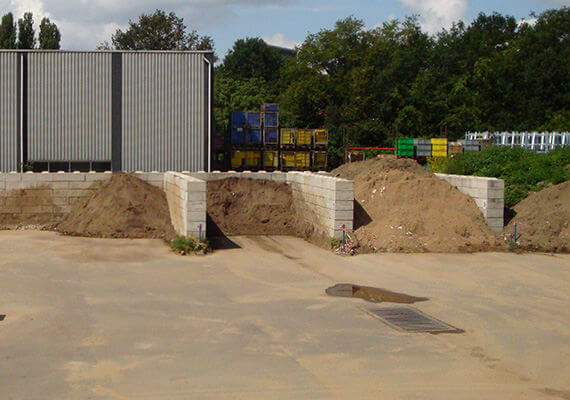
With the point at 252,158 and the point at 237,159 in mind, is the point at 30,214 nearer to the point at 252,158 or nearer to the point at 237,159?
the point at 237,159

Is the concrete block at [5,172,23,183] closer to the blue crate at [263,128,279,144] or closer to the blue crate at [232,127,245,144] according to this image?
the blue crate at [232,127,245,144]

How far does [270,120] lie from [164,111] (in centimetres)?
656

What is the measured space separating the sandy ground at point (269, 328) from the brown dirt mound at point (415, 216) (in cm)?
79

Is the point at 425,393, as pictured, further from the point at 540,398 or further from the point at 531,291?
the point at 531,291

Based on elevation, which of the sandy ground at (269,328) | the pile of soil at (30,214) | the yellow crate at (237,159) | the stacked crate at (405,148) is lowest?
the sandy ground at (269,328)

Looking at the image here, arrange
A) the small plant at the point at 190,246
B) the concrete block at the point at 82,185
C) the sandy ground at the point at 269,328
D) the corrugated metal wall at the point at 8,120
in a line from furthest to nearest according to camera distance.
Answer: the corrugated metal wall at the point at 8,120, the concrete block at the point at 82,185, the small plant at the point at 190,246, the sandy ground at the point at 269,328

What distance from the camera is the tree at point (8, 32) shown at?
6544 centimetres

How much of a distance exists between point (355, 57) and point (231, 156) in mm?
29795

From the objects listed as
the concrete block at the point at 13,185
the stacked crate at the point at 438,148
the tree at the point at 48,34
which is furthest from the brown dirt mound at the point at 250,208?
the tree at the point at 48,34

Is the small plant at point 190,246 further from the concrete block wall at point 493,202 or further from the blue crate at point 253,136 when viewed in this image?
the blue crate at point 253,136

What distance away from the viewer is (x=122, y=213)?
854 inches

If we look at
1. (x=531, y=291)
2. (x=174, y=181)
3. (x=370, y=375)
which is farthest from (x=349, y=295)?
(x=174, y=181)

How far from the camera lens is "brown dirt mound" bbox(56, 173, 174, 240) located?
21.3 m

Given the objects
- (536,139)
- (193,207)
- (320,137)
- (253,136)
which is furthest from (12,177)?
(536,139)
